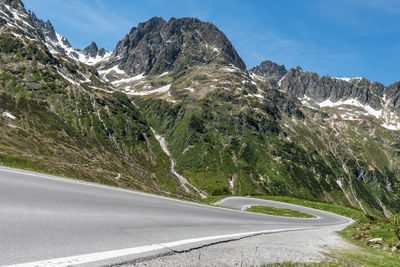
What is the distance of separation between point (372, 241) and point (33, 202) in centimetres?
2352

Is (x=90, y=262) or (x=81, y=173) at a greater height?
(x=90, y=262)

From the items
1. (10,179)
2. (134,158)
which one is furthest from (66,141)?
(10,179)

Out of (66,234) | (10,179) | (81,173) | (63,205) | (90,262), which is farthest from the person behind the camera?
(81,173)

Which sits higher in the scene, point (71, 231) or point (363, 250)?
point (71, 231)

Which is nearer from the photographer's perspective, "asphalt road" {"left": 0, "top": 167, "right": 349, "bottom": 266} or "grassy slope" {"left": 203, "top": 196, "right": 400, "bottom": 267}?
"asphalt road" {"left": 0, "top": 167, "right": 349, "bottom": 266}

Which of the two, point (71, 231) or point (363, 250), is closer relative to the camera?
point (71, 231)

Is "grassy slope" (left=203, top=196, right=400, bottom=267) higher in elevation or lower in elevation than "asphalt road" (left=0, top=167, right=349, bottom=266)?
lower

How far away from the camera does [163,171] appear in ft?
614

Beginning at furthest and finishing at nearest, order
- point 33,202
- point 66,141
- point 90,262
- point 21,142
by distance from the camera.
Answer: point 66,141
point 21,142
point 33,202
point 90,262

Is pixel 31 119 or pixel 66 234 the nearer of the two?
pixel 66 234

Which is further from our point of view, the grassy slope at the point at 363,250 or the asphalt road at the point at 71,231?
the grassy slope at the point at 363,250

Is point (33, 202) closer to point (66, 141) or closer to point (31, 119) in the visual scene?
point (66, 141)

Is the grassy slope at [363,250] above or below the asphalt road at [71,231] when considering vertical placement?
below

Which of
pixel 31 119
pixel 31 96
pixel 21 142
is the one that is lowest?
pixel 21 142
